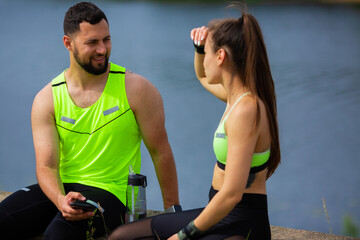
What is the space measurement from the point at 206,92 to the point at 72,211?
12251 millimetres

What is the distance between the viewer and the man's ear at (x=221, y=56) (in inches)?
76.6

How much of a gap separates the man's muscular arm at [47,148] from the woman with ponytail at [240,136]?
942 mm

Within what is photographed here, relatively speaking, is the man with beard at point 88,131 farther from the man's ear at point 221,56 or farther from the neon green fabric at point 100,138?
the man's ear at point 221,56

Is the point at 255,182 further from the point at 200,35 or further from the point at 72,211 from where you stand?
the point at 72,211

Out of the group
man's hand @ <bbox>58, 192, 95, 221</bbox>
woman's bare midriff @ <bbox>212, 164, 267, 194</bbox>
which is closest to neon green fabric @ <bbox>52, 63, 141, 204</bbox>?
man's hand @ <bbox>58, 192, 95, 221</bbox>

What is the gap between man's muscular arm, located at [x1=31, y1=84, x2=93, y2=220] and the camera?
2.67 metres

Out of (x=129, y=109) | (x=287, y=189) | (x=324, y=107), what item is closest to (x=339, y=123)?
(x=324, y=107)

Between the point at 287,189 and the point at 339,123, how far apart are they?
7.29 ft

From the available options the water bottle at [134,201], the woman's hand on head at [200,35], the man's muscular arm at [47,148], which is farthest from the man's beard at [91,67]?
the woman's hand on head at [200,35]

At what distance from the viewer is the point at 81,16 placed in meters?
2.75

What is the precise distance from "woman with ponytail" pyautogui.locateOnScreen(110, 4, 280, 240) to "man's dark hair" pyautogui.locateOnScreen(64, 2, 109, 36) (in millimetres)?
893

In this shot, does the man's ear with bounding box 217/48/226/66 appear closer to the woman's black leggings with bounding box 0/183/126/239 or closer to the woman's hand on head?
the woman's hand on head

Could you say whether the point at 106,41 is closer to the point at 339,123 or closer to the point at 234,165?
the point at 234,165

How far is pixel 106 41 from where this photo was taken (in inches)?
110
